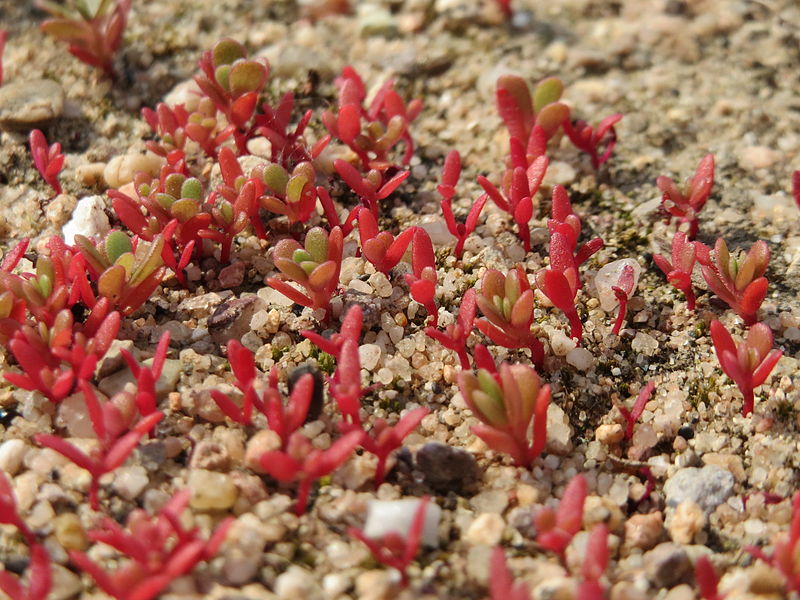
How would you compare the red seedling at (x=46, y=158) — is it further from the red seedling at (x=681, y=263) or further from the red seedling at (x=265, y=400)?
the red seedling at (x=681, y=263)

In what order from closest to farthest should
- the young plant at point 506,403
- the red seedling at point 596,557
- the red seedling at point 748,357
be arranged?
the red seedling at point 596,557
the young plant at point 506,403
the red seedling at point 748,357

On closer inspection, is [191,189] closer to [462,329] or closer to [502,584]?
[462,329]

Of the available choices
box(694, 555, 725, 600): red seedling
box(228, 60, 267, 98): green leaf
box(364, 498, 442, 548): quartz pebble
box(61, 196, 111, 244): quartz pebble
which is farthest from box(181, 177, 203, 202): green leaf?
box(694, 555, 725, 600): red seedling

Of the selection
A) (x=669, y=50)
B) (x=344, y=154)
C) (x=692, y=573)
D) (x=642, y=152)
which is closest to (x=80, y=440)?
(x=344, y=154)

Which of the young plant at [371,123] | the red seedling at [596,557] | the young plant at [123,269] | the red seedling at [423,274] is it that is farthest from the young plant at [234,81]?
the red seedling at [596,557]

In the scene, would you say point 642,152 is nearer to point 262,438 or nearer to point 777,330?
point 777,330

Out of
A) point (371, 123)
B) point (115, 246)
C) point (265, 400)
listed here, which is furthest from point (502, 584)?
point (371, 123)
